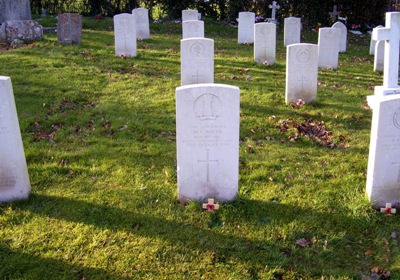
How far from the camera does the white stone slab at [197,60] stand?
8148 mm

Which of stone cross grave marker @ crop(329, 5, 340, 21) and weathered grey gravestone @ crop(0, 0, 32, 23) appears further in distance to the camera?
stone cross grave marker @ crop(329, 5, 340, 21)

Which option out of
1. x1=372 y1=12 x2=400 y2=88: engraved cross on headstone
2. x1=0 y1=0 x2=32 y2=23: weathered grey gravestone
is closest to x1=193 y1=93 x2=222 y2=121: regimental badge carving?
x1=372 y1=12 x2=400 y2=88: engraved cross on headstone

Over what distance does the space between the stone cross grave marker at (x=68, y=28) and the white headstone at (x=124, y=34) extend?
77.1 inches

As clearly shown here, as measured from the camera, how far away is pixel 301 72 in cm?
785

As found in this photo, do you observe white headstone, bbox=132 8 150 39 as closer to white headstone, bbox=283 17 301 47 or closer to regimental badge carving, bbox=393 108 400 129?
white headstone, bbox=283 17 301 47

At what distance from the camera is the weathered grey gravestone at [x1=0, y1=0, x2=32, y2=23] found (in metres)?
14.5

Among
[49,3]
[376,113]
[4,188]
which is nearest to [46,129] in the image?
[4,188]

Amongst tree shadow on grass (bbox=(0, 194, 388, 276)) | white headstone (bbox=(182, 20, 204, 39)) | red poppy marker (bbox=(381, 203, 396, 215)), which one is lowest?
tree shadow on grass (bbox=(0, 194, 388, 276))

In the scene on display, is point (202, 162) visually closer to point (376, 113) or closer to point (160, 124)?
point (376, 113)

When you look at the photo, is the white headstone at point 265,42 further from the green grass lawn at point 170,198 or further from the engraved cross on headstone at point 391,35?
the engraved cross on headstone at point 391,35

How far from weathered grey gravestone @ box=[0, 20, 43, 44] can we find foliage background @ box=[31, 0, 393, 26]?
879cm

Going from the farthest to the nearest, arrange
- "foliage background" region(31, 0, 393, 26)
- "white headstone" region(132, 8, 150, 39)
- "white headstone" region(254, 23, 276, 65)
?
"foliage background" region(31, 0, 393, 26) → "white headstone" region(132, 8, 150, 39) → "white headstone" region(254, 23, 276, 65)

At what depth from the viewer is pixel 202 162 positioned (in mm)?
4430

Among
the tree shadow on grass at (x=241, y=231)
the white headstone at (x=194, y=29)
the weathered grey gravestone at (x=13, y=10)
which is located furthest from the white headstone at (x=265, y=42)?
the weathered grey gravestone at (x=13, y=10)
